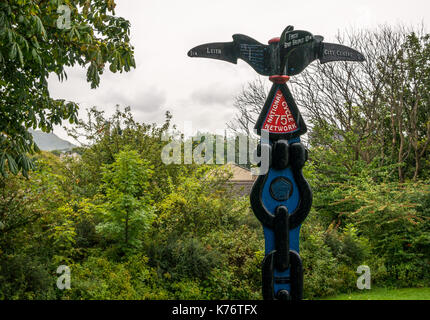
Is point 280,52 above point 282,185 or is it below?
above

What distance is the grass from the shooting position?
6574 mm

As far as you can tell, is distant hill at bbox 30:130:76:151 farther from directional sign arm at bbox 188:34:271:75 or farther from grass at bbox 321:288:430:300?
grass at bbox 321:288:430:300

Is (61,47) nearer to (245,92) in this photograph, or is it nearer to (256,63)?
(256,63)

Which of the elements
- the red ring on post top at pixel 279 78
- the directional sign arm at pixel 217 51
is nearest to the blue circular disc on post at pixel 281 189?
the red ring on post top at pixel 279 78

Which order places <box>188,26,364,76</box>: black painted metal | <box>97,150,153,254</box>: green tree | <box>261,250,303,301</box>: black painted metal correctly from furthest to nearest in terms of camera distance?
<box>97,150,153,254</box>: green tree < <box>188,26,364,76</box>: black painted metal < <box>261,250,303,301</box>: black painted metal

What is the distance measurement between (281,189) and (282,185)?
0.04 meters

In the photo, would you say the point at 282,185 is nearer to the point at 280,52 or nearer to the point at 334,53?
the point at 280,52

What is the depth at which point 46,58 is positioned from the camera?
471cm

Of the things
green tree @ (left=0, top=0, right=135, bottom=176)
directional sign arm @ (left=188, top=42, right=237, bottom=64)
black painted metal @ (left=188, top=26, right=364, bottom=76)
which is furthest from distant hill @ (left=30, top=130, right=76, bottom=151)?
black painted metal @ (left=188, top=26, right=364, bottom=76)

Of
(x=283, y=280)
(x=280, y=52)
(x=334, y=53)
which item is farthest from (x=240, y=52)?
(x=283, y=280)

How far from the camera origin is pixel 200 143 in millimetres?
9789

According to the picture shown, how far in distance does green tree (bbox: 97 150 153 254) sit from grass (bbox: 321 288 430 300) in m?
3.46

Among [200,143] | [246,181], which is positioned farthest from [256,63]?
[246,181]
